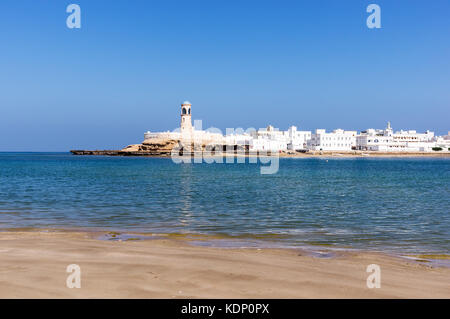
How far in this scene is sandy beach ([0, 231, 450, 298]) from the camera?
18.6 ft

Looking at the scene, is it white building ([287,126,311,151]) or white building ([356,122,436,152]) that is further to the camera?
white building ([287,126,311,151])

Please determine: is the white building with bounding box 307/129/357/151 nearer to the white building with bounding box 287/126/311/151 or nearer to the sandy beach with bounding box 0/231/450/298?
the white building with bounding box 287/126/311/151

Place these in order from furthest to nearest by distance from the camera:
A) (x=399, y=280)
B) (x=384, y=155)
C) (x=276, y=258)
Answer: (x=384, y=155), (x=276, y=258), (x=399, y=280)

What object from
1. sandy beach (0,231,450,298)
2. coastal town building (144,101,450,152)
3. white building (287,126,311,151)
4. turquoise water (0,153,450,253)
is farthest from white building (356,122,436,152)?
sandy beach (0,231,450,298)

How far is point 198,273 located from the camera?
671 cm

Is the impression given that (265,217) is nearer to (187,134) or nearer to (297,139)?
(187,134)

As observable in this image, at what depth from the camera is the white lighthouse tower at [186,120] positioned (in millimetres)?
139250

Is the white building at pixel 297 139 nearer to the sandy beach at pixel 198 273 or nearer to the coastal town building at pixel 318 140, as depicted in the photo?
the coastal town building at pixel 318 140

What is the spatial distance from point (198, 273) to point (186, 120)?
135 m

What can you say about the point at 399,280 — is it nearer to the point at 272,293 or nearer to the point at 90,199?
the point at 272,293

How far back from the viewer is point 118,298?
5281mm

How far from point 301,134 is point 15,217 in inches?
6577

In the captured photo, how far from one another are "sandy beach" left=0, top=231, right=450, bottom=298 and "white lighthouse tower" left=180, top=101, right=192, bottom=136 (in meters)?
131
